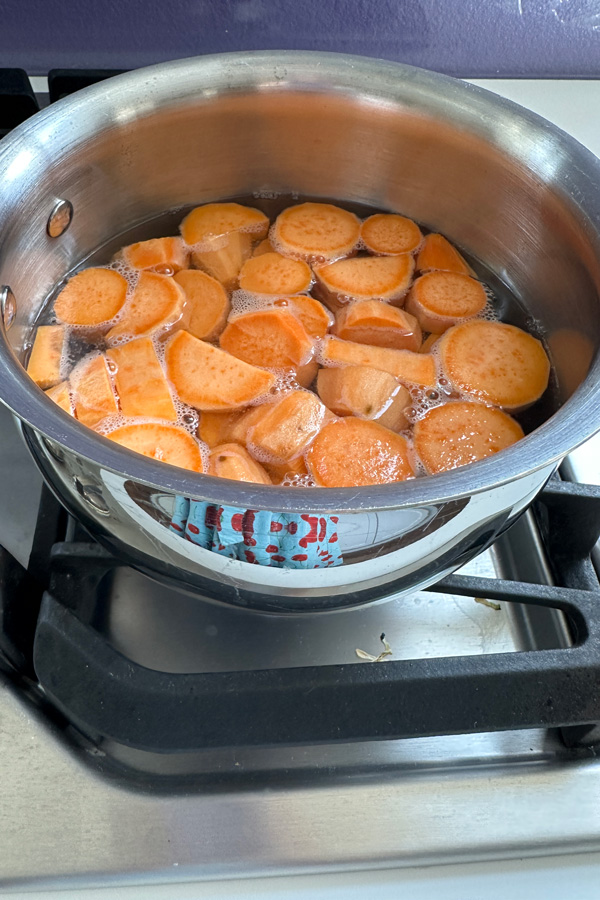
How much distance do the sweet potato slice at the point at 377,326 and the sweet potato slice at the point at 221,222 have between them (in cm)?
16

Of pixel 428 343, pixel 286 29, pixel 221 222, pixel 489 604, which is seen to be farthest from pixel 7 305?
pixel 286 29

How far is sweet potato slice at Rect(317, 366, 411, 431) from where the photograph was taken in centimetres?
67

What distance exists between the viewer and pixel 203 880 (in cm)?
53

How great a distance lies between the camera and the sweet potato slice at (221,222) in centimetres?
80

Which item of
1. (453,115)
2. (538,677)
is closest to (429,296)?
(453,115)

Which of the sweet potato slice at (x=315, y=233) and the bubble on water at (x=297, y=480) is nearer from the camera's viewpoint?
the bubble on water at (x=297, y=480)

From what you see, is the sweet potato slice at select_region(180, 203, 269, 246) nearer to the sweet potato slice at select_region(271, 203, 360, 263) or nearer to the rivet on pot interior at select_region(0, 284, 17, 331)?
the sweet potato slice at select_region(271, 203, 360, 263)

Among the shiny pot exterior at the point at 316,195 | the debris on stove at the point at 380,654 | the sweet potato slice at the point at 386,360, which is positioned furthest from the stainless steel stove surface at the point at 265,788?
the sweet potato slice at the point at 386,360

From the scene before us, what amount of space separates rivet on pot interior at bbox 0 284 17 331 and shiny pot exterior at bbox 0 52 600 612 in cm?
1

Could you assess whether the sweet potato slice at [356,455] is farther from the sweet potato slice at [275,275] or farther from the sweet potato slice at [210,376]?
the sweet potato slice at [275,275]

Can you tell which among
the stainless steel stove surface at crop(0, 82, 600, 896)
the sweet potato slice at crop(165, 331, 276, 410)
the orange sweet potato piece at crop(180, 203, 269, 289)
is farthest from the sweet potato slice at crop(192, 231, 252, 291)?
the stainless steel stove surface at crop(0, 82, 600, 896)

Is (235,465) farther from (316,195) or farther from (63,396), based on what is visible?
(316,195)

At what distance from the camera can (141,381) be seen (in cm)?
66

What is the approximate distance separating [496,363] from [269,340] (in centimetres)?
22
